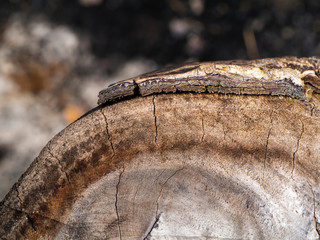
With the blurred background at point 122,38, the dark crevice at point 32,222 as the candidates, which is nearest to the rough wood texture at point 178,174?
the dark crevice at point 32,222

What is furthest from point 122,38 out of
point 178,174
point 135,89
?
point 178,174

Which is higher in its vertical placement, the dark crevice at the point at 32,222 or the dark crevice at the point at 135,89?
the dark crevice at the point at 135,89

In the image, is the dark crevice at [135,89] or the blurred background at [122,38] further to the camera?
the blurred background at [122,38]

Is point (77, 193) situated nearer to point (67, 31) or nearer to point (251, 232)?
point (251, 232)

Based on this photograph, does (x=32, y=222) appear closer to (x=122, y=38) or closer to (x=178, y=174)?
(x=178, y=174)

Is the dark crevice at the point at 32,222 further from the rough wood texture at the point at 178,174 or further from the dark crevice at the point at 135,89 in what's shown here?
the dark crevice at the point at 135,89

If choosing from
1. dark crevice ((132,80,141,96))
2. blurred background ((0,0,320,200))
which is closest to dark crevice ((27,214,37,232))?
dark crevice ((132,80,141,96))

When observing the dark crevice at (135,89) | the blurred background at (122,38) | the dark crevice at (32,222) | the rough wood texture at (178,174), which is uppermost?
the blurred background at (122,38)

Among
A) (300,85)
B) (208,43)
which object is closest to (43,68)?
(208,43)
